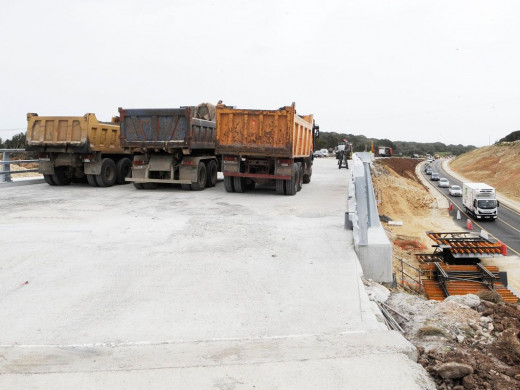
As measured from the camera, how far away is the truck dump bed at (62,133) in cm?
1381

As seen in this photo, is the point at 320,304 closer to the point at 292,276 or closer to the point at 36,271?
the point at 292,276

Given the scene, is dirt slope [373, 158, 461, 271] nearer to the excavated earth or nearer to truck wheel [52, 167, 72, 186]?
truck wheel [52, 167, 72, 186]

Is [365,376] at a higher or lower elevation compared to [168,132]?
lower

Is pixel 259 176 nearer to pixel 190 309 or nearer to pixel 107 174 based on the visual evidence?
pixel 107 174

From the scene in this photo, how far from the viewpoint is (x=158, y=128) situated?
13.4 metres

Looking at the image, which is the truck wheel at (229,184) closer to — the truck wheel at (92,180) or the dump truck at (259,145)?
the dump truck at (259,145)

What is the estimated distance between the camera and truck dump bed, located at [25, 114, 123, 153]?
13812 mm

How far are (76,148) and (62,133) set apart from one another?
0.66 m

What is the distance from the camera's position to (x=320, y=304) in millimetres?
4531

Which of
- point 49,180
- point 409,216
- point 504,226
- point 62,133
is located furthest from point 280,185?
point 504,226

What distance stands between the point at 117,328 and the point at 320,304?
1968 millimetres

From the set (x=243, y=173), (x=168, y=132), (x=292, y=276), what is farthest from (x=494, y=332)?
(x=168, y=132)

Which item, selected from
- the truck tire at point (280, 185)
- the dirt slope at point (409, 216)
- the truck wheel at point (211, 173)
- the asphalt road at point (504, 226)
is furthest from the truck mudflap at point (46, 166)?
the asphalt road at point (504, 226)

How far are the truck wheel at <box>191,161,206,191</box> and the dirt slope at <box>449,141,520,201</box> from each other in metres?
49.7
